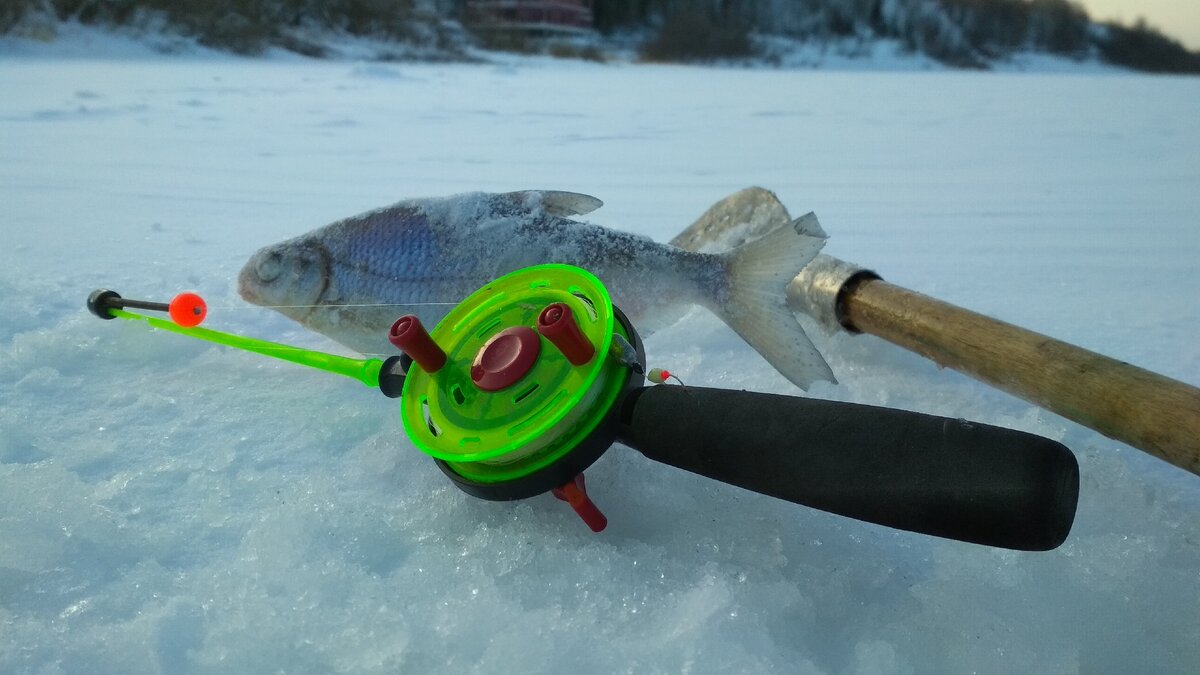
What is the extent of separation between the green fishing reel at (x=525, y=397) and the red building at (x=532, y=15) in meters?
24.8

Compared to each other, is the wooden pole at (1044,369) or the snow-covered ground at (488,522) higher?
the wooden pole at (1044,369)

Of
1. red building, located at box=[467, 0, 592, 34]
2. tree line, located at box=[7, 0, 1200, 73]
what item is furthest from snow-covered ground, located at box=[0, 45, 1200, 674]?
red building, located at box=[467, 0, 592, 34]

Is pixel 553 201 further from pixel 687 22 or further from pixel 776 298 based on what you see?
pixel 687 22

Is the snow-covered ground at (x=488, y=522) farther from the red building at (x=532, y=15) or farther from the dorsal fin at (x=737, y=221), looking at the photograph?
the red building at (x=532, y=15)

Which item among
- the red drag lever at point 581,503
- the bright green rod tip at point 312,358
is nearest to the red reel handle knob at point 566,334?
the red drag lever at point 581,503

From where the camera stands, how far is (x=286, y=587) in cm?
88

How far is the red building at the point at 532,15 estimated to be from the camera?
84.5 feet

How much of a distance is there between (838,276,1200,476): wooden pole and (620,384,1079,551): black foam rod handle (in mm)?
227

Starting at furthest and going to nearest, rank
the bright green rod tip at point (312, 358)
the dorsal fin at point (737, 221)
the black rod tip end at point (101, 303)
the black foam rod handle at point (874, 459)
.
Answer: the dorsal fin at point (737, 221) → the black rod tip end at point (101, 303) → the bright green rod tip at point (312, 358) → the black foam rod handle at point (874, 459)

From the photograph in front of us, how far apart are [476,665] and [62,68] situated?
1232cm

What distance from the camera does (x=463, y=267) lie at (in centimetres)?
135

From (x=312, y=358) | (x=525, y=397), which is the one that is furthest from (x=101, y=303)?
(x=525, y=397)

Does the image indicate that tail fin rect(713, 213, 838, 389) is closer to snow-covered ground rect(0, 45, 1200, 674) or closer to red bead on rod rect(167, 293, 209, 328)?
snow-covered ground rect(0, 45, 1200, 674)

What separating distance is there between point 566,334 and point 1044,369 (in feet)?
1.96
